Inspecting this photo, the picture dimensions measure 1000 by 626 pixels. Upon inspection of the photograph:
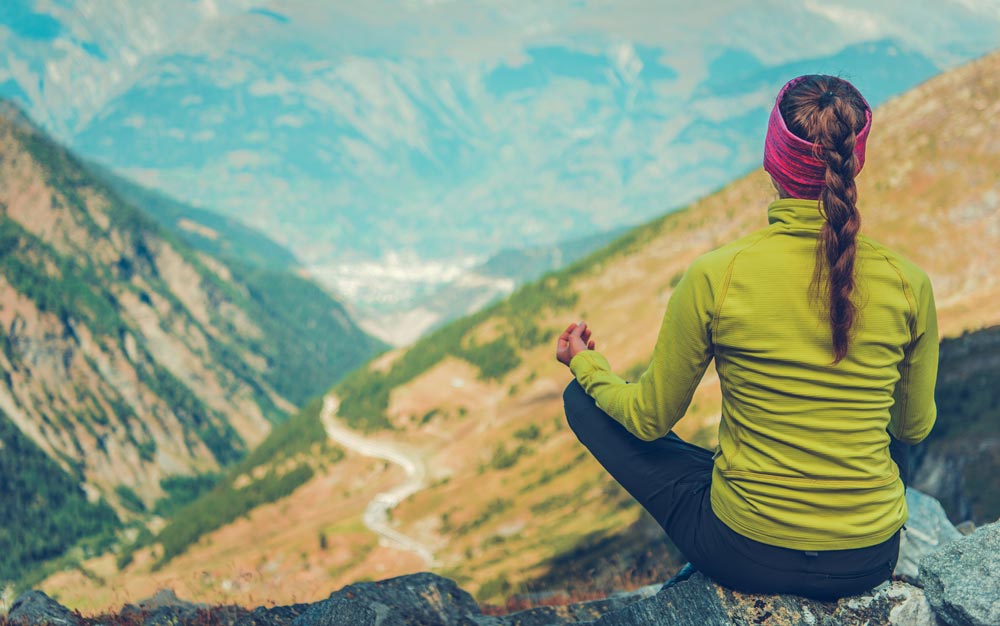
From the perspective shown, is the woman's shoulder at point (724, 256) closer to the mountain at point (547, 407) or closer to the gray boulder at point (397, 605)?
the mountain at point (547, 407)

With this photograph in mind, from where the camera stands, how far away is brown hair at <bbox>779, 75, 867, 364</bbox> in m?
5.99

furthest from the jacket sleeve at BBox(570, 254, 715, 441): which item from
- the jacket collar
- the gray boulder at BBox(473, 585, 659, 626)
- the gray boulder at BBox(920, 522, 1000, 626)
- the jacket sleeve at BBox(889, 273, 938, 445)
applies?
the gray boulder at BBox(473, 585, 659, 626)

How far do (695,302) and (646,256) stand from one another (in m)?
137

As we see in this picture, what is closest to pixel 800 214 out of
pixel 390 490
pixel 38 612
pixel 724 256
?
pixel 724 256

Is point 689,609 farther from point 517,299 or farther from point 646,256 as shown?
point 517,299

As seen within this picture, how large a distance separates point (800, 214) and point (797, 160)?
43 centimetres

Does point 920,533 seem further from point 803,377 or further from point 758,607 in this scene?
point 803,377

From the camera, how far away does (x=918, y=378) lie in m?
6.90

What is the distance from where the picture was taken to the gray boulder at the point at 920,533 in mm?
12234

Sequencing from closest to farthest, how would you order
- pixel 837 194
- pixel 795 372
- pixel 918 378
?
pixel 837 194, pixel 795 372, pixel 918 378

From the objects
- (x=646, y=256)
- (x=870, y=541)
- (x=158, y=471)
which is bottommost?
(x=158, y=471)

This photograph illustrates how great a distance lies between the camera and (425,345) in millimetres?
186875

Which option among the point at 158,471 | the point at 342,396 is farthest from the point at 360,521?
the point at 158,471

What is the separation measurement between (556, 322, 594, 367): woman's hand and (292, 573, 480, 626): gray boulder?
4.28m
